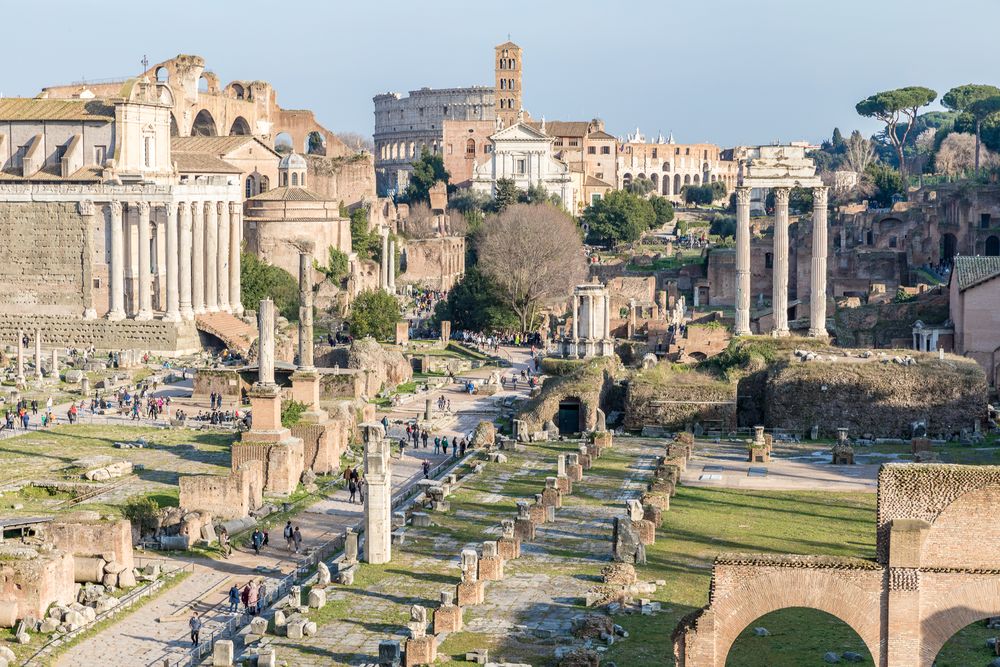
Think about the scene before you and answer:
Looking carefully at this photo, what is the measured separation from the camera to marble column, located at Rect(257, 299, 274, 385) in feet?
135

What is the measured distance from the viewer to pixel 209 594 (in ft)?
102

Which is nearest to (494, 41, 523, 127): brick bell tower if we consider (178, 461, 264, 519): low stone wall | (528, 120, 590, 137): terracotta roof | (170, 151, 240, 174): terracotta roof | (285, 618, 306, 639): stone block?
(528, 120, 590, 137): terracotta roof

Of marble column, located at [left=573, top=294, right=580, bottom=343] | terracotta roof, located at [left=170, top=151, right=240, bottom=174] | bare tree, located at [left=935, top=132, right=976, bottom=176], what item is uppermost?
bare tree, located at [left=935, top=132, right=976, bottom=176]

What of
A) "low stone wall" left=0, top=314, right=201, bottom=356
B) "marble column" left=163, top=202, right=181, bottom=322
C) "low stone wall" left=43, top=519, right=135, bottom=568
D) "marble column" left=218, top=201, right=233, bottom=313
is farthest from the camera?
"marble column" left=218, top=201, right=233, bottom=313

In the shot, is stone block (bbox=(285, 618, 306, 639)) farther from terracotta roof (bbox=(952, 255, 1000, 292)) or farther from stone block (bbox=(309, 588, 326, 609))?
terracotta roof (bbox=(952, 255, 1000, 292))

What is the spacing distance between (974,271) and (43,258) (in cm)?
3434

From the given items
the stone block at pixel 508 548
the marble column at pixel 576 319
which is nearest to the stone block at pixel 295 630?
the stone block at pixel 508 548

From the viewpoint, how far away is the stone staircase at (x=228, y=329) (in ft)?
219

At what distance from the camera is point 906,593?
22312 mm

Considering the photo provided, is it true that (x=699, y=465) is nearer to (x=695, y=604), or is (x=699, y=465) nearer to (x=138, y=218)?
(x=695, y=604)

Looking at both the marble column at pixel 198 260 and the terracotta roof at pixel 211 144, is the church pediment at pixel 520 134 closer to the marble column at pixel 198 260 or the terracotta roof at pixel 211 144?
the terracotta roof at pixel 211 144

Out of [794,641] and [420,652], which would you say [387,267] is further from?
[420,652]

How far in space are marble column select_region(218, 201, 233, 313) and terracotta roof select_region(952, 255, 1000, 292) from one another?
92.2 ft

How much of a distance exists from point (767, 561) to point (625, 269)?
218ft
